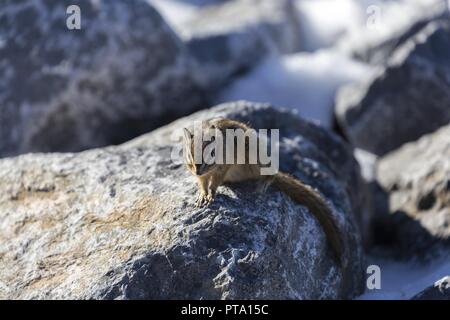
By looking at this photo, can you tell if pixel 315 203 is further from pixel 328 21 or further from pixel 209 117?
pixel 328 21

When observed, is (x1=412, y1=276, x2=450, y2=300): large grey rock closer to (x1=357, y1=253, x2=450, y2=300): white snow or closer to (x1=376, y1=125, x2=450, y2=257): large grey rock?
(x1=357, y1=253, x2=450, y2=300): white snow

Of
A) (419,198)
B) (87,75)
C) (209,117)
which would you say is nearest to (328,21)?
(87,75)

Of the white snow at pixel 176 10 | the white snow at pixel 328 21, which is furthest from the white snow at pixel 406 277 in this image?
the white snow at pixel 176 10

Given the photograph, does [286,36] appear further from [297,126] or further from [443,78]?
[297,126]

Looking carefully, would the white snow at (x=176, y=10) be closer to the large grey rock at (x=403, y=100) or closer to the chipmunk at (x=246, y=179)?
the large grey rock at (x=403, y=100)

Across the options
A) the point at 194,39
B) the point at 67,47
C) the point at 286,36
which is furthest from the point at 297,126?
the point at 286,36
